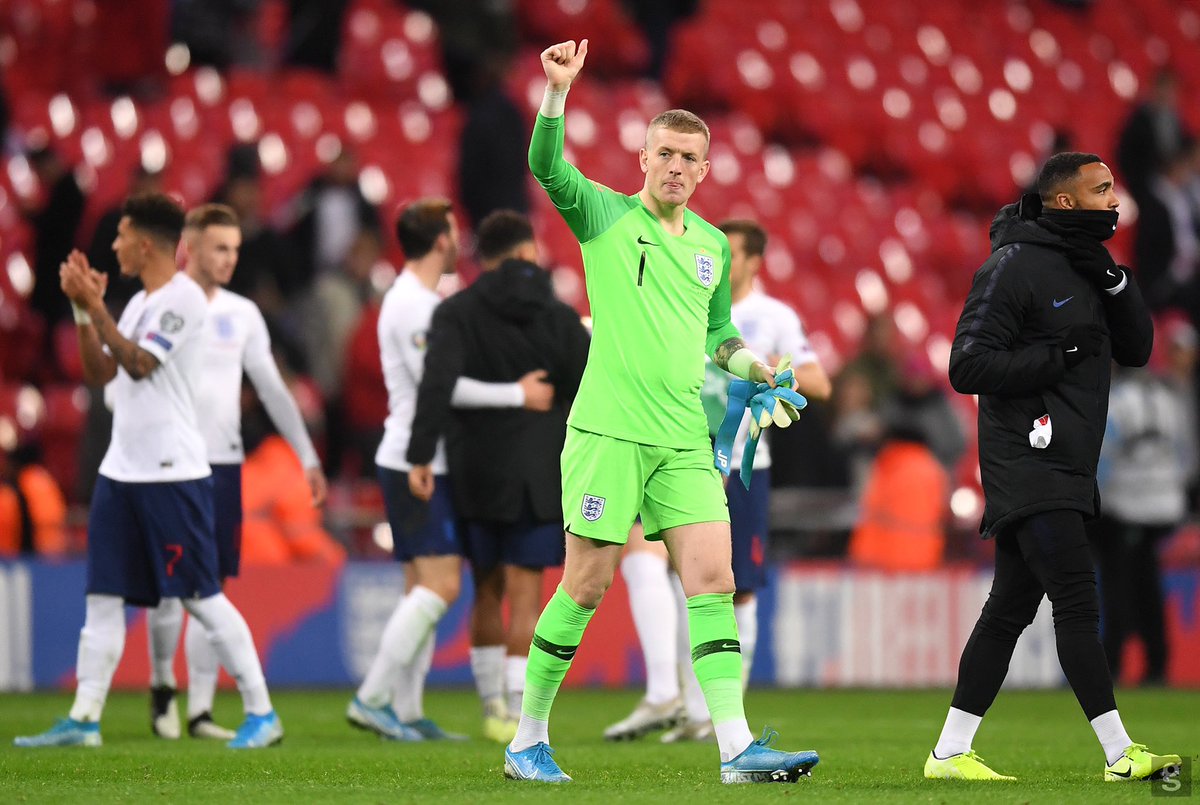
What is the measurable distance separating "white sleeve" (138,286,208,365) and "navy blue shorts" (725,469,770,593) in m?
2.49

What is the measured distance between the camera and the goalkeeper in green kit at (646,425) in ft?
19.5

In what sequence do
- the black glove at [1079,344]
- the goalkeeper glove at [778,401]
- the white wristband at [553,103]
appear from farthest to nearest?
the black glove at [1079,344], the goalkeeper glove at [778,401], the white wristband at [553,103]

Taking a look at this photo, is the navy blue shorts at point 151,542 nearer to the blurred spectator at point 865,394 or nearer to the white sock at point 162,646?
the white sock at point 162,646

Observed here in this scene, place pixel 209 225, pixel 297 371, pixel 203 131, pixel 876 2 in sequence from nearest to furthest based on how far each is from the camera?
pixel 209 225 < pixel 297 371 < pixel 203 131 < pixel 876 2

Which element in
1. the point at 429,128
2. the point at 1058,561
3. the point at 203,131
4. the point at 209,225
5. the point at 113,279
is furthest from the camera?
the point at 429,128

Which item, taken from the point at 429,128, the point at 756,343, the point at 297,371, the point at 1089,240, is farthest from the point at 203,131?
the point at 1089,240

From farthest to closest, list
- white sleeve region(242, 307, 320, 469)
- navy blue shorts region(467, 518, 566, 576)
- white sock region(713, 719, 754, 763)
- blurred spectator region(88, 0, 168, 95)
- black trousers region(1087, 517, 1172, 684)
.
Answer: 1. blurred spectator region(88, 0, 168, 95)
2. black trousers region(1087, 517, 1172, 684)
3. white sleeve region(242, 307, 320, 469)
4. navy blue shorts region(467, 518, 566, 576)
5. white sock region(713, 719, 754, 763)

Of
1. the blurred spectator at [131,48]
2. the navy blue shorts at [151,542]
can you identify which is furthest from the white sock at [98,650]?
the blurred spectator at [131,48]

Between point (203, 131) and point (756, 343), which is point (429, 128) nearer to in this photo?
point (203, 131)

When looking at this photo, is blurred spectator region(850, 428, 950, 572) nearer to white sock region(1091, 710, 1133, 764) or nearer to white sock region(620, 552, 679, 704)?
white sock region(620, 552, 679, 704)

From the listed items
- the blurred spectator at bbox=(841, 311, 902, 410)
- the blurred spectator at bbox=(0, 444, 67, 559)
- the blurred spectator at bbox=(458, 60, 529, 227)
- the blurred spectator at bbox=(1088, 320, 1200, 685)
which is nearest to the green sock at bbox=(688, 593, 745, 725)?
the blurred spectator at bbox=(0, 444, 67, 559)

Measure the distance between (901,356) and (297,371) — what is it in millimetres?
5816

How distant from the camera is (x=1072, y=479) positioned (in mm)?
6133

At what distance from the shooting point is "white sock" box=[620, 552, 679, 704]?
8.46 m
